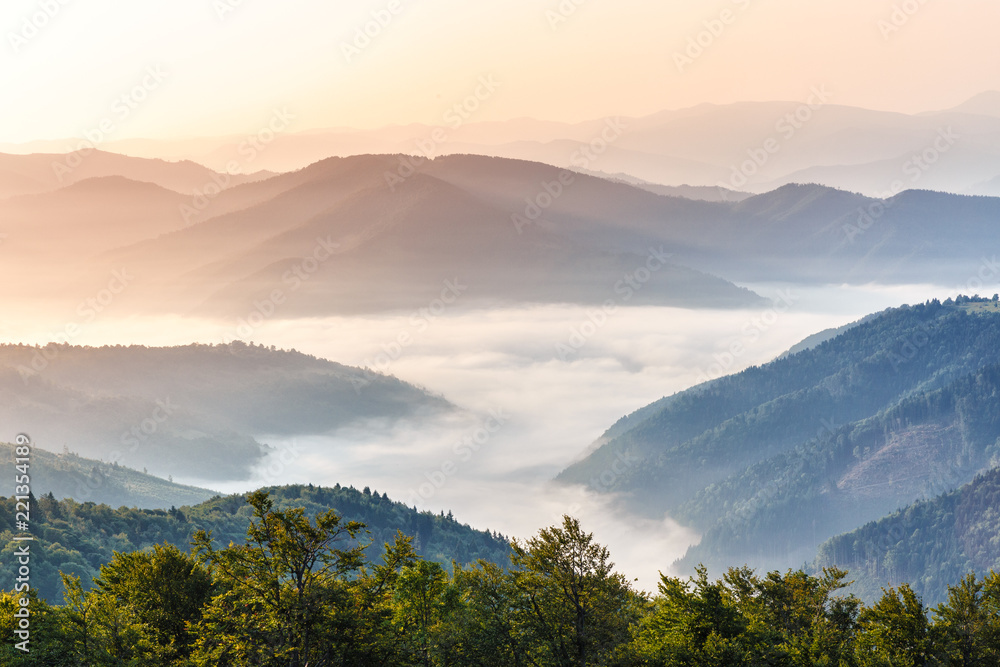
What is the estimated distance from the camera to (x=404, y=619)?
3452 inches

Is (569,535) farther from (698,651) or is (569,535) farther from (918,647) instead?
(918,647)

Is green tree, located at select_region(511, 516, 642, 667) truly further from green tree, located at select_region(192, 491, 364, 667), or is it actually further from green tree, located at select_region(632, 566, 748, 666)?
green tree, located at select_region(192, 491, 364, 667)

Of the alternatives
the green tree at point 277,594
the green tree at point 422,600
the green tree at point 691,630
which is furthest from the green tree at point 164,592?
the green tree at point 691,630

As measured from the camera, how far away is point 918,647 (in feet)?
253

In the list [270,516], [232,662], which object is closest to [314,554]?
[270,516]

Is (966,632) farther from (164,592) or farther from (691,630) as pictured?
(164,592)

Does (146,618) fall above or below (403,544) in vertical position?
below

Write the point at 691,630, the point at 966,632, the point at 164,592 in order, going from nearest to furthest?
the point at 691,630
the point at 966,632
the point at 164,592

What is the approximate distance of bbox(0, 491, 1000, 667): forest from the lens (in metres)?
65.4

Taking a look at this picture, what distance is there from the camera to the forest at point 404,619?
215ft

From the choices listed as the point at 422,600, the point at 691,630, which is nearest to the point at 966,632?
the point at 691,630

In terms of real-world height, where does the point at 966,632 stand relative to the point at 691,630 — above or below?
above

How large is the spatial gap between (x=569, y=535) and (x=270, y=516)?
24218 mm

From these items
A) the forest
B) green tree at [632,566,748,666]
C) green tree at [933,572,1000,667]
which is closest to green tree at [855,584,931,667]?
the forest
